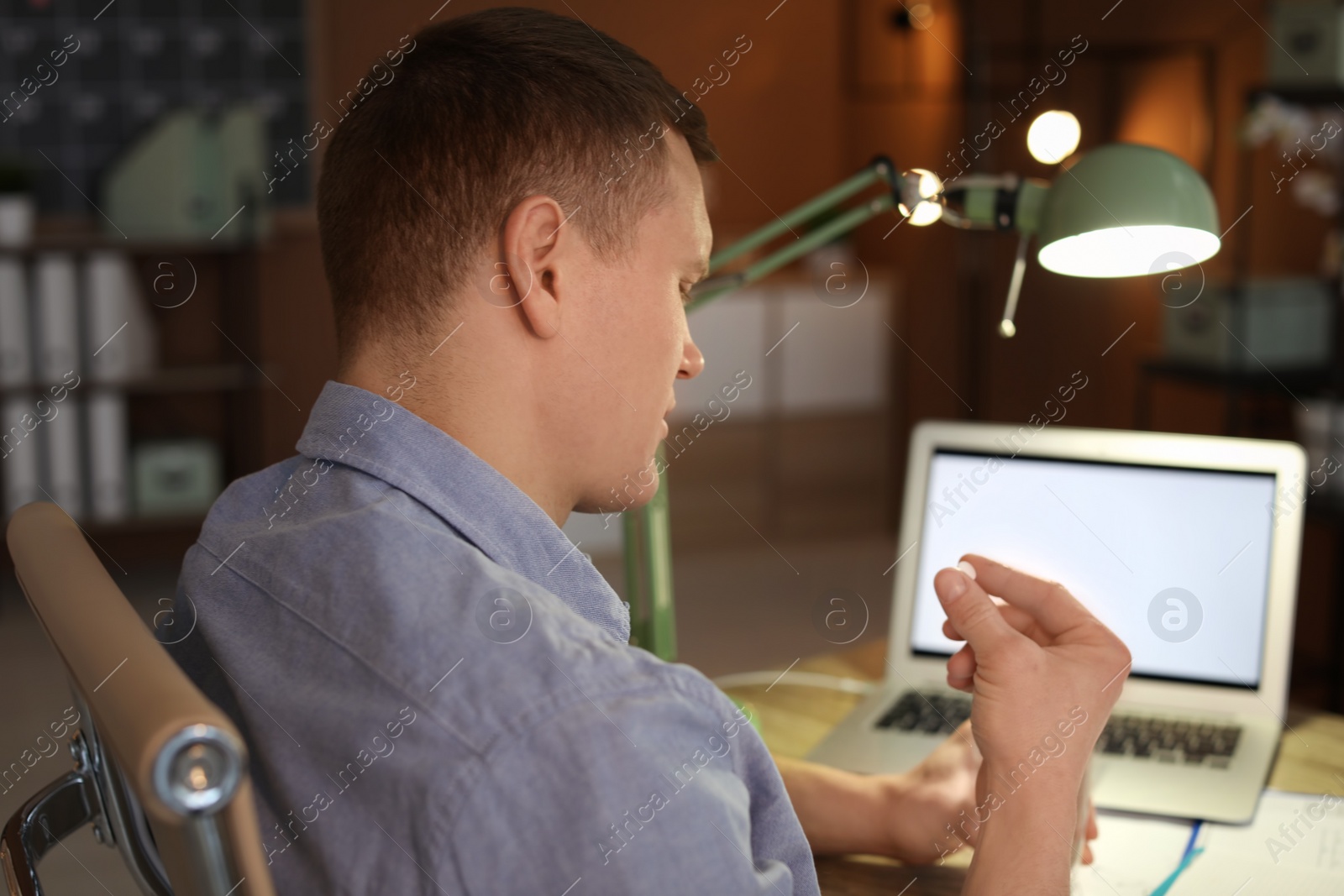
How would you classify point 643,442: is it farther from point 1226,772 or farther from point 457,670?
point 1226,772

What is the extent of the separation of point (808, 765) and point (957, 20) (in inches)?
165

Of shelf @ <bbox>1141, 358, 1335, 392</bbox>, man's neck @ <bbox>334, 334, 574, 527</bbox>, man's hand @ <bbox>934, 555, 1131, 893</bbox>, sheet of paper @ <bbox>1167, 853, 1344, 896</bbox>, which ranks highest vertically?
shelf @ <bbox>1141, 358, 1335, 392</bbox>

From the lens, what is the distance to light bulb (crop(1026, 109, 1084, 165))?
3.64 ft

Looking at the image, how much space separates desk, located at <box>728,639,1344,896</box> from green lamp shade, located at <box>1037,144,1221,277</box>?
0.52m

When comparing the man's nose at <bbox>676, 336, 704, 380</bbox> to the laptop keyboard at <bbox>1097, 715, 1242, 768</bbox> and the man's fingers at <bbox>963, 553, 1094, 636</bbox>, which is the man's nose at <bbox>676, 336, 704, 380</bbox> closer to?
the man's fingers at <bbox>963, 553, 1094, 636</bbox>

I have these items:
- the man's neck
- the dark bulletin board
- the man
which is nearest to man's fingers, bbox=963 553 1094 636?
the man

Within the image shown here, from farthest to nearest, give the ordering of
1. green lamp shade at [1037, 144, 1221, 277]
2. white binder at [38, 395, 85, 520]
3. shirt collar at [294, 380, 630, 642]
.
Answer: white binder at [38, 395, 85, 520] → green lamp shade at [1037, 144, 1221, 277] → shirt collar at [294, 380, 630, 642]

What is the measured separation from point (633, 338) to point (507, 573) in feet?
0.65

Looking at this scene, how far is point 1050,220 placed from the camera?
42.0 inches

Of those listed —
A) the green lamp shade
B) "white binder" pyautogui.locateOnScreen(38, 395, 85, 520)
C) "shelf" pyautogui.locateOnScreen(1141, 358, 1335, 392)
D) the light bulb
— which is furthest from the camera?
"white binder" pyautogui.locateOnScreen(38, 395, 85, 520)

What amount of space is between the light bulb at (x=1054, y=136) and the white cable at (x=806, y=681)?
2.07 feet

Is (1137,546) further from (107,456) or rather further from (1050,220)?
(107,456)

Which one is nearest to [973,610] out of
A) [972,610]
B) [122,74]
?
[972,610]

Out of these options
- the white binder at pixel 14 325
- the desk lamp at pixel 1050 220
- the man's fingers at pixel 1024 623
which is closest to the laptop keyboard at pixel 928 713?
the desk lamp at pixel 1050 220
